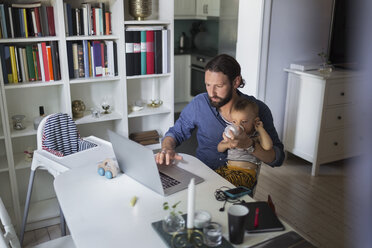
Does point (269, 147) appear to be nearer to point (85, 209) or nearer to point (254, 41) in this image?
point (85, 209)

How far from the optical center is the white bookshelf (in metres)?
2.52

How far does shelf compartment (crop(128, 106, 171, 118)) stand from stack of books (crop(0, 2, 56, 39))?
827 millimetres

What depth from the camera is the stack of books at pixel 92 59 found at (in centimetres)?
264

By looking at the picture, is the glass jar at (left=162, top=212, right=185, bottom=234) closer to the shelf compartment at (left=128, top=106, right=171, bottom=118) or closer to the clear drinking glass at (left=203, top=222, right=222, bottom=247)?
the clear drinking glass at (left=203, top=222, right=222, bottom=247)

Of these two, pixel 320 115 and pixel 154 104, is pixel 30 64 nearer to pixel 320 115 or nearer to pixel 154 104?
pixel 154 104

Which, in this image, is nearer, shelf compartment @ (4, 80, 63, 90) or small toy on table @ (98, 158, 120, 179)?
small toy on table @ (98, 158, 120, 179)

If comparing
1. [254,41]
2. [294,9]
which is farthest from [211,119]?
[294,9]

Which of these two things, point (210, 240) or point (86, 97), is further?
point (86, 97)

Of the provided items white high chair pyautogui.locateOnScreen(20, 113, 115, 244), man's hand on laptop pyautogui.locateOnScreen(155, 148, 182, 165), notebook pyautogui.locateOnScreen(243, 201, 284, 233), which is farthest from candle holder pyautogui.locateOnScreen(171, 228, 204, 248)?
white high chair pyautogui.locateOnScreen(20, 113, 115, 244)

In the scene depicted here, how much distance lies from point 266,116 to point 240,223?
38.5 inches

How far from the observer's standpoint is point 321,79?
3.35m

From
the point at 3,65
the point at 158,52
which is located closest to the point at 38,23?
the point at 3,65

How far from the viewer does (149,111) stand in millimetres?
3008

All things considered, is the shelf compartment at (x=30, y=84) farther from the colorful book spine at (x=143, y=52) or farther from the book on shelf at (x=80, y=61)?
the colorful book spine at (x=143, y=52)
